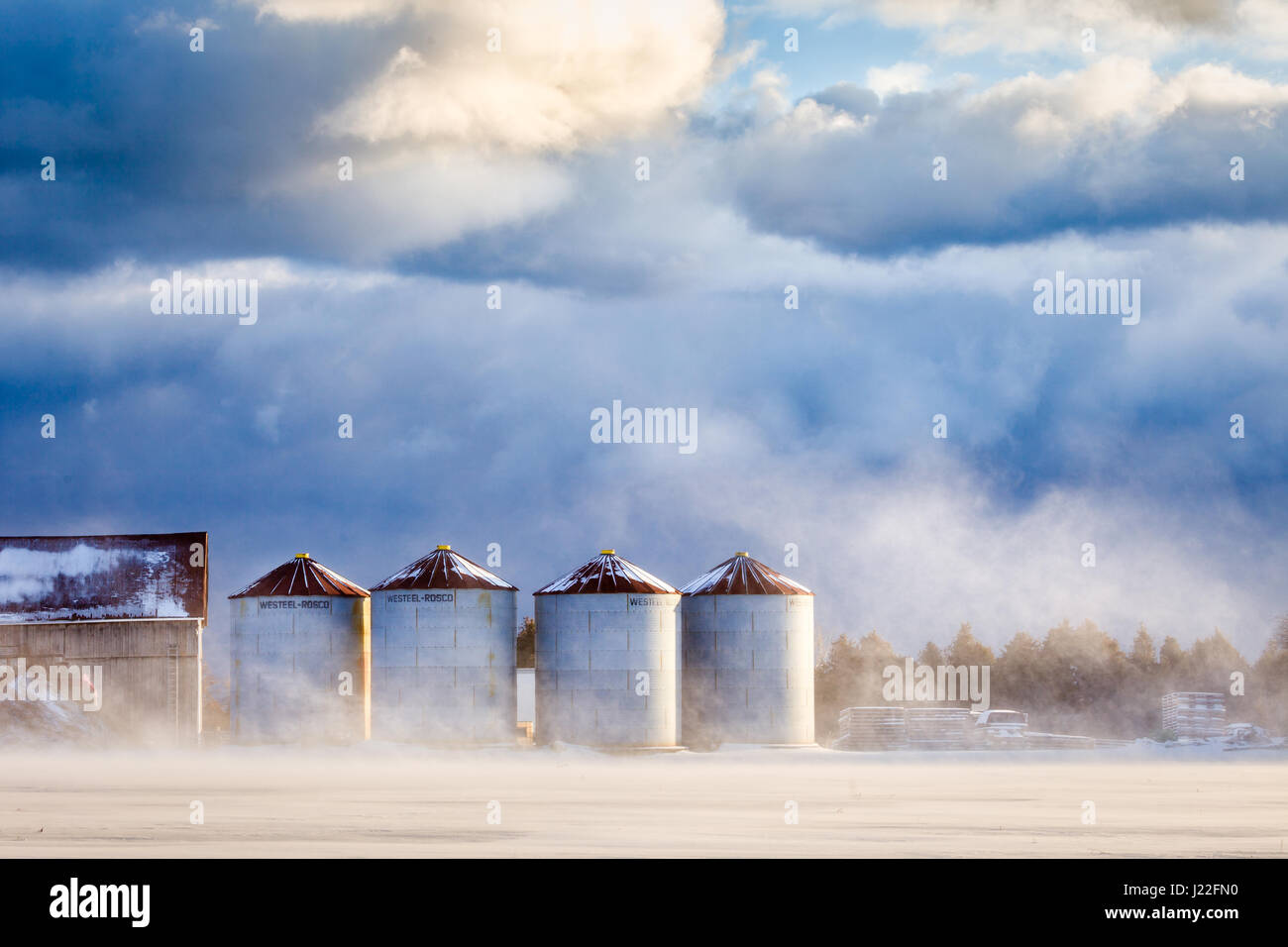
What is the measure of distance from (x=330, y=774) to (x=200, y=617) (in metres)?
17.2

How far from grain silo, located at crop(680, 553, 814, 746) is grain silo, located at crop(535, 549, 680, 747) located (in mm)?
1761

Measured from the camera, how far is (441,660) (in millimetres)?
53375

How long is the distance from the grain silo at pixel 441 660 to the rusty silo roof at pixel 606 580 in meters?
2.51

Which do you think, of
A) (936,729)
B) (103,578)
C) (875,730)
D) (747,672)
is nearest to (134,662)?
(103,578)

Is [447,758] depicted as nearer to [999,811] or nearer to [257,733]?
[257,733]

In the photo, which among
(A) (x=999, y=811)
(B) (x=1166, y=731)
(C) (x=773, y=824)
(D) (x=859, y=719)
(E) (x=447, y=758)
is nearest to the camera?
(C) (x=773, y=824)

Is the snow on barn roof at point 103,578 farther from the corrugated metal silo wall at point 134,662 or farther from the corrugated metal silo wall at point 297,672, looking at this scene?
the corrugated metal silo wall at point 297,672

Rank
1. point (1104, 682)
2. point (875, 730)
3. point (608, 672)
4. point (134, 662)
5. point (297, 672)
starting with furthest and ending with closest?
point (1104, 682) < point (875, 730) < point (134, 662) < point (297, 672) < point (608, 672)

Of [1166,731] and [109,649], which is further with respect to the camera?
[1166,731]

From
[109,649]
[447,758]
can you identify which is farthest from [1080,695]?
[109,649]

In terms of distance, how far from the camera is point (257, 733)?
53.9 m

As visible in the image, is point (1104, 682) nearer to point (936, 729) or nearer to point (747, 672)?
point (936, 729)

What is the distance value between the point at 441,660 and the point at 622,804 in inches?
835

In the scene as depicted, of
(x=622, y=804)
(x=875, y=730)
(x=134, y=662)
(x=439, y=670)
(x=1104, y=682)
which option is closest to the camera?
(x=622, y=804)
